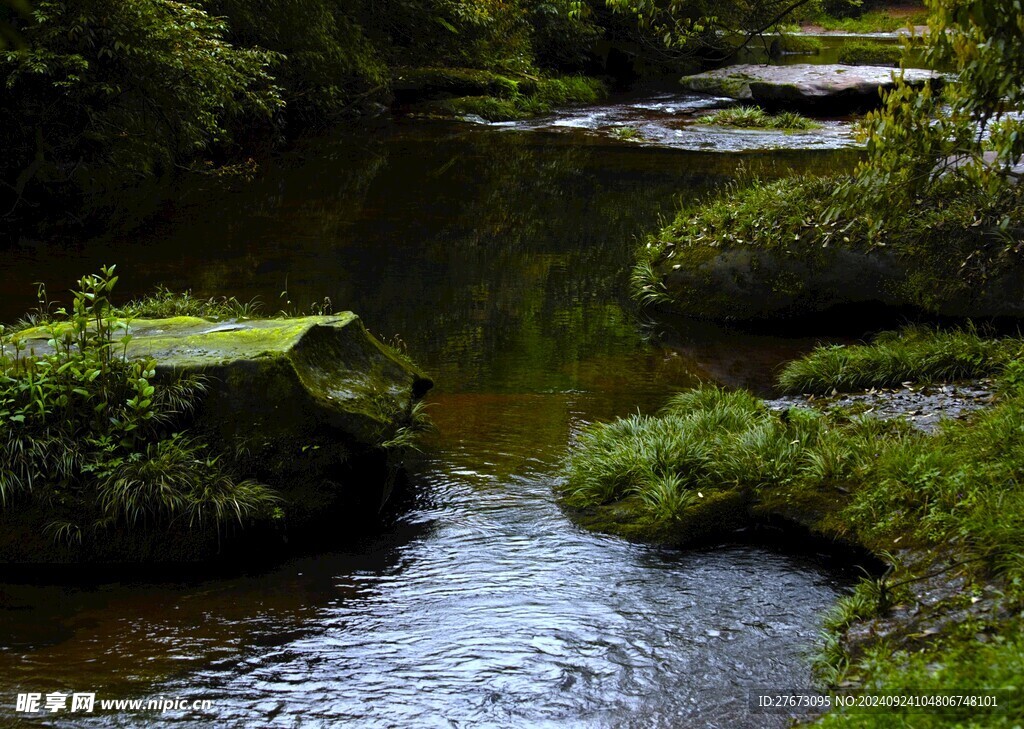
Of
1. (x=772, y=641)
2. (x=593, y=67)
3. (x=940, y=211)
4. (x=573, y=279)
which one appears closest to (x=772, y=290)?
(x=940, y=211)

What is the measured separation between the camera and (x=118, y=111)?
15.1 metres

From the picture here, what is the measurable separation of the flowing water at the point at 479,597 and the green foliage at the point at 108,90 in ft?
12.4

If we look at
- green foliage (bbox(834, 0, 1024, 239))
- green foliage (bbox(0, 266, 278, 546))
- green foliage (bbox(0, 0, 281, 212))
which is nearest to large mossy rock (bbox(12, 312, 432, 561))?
green foliage (bbox(0, 266, 278, 546))

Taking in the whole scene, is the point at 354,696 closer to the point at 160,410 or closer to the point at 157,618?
the point at 157,618

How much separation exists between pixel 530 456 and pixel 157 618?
9.53 feet

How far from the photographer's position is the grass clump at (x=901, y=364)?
780cm

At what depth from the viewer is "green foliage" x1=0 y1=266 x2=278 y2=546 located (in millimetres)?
5566

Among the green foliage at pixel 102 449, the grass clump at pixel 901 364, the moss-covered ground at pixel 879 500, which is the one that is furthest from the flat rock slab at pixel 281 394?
the grass clump at pixel 901 364

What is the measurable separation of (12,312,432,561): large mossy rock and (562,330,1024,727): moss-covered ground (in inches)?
55.0

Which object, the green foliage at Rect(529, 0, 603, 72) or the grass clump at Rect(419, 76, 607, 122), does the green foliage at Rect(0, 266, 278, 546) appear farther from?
the green foliage at Rect(529, 0, 603, 72)

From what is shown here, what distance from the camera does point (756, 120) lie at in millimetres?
23953

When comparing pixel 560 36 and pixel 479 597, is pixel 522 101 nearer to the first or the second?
pixel 560 36

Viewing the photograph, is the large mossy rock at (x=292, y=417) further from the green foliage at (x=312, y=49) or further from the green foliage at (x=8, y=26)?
the green foliage at (x=312, y=49)

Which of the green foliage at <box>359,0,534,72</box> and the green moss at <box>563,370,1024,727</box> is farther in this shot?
the green foliage at <box>359,0,534,72</box>
